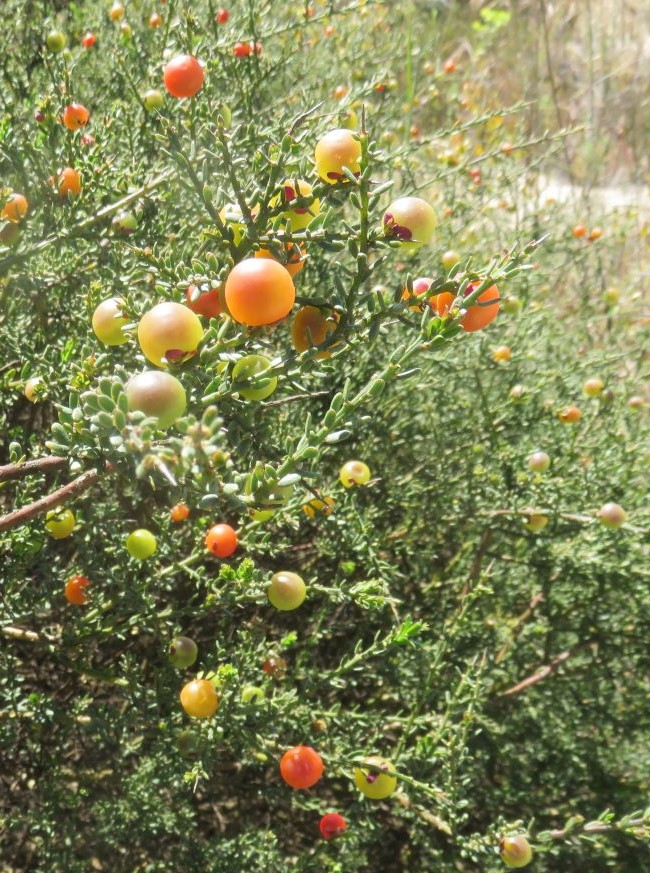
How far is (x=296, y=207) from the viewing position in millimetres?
962

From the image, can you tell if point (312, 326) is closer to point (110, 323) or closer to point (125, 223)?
point (110, 323)

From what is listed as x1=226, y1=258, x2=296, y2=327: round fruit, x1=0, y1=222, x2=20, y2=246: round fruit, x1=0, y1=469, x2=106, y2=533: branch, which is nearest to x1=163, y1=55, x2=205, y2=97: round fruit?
x1=0, y1=222, x2=20, y2=246: round fruit

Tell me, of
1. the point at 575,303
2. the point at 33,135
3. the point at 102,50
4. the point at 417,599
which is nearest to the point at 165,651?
the point at 417,599

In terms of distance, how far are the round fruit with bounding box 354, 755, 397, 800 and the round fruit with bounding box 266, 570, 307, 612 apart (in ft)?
1.04

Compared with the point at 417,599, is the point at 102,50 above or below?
above

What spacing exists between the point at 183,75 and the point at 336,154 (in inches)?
18.0

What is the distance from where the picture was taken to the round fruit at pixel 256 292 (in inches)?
33.5

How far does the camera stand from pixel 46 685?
1836 mm

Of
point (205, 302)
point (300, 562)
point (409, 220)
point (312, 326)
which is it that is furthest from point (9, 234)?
point (300, 562)

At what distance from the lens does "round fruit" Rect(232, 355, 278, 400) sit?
34.3 inches

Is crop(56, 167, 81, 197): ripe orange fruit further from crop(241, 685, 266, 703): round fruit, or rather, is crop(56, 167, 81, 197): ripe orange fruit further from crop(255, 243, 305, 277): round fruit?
crop(241, 685, 266, 703): round fruit

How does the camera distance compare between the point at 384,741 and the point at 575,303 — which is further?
the point at 575,303

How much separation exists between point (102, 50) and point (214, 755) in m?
2.17

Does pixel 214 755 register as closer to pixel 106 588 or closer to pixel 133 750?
pixel 133 750
